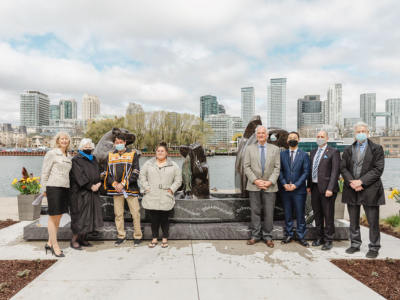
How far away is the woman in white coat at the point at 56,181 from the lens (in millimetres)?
3859

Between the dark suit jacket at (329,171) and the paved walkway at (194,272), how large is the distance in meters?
1.06

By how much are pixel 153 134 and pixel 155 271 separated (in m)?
42.2

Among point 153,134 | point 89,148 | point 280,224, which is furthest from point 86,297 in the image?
point 153,134

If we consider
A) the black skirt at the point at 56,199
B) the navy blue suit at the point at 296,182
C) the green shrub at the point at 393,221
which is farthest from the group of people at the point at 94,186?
the green shrub at the point at 393,221

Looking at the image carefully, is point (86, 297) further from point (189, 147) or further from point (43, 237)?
point (189, 147)

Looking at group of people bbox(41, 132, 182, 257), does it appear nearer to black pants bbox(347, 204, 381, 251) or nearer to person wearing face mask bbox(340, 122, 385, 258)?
person wearing face mask bbox(340, 122, 385, 258)

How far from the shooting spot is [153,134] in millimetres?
44781

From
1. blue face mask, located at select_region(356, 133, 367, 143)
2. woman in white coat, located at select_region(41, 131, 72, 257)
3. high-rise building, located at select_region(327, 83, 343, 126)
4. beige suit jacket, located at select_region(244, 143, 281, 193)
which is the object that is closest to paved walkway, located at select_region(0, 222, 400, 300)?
woman in white coat, located at select_region(41, 131, 72, 257)

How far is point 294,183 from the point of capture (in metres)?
4.41

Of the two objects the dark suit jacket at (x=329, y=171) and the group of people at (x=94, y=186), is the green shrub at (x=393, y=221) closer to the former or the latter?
the dark suit jacket at (x=329, y=171)

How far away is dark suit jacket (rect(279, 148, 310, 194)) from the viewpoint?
438 centimetres

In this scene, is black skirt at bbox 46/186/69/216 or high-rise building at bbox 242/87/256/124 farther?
high-rise building at bbox 242/87/256/124

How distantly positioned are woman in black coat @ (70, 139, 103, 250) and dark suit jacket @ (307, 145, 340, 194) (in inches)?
144

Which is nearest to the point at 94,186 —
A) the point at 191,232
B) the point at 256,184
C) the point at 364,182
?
the point at 191,232
